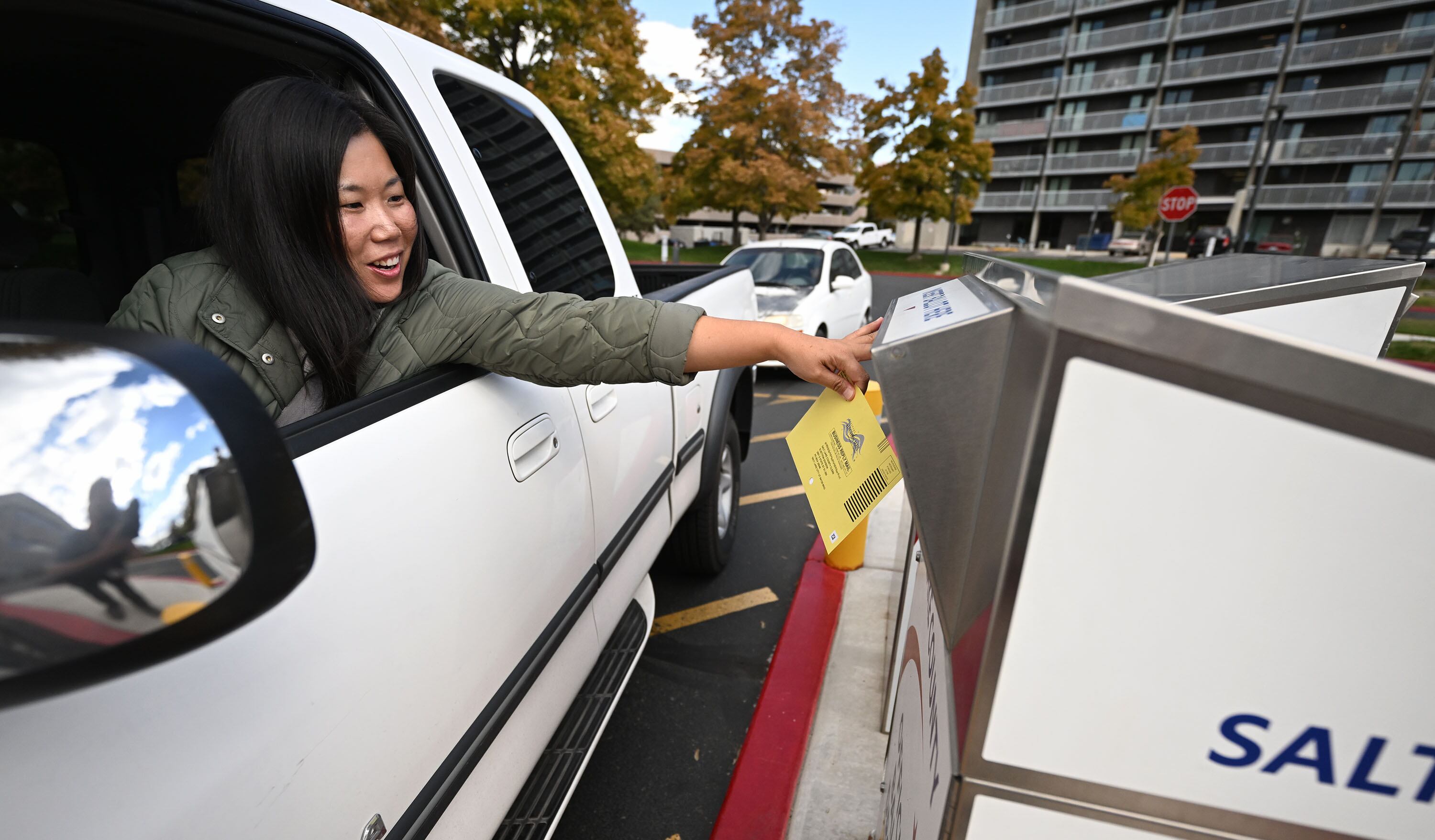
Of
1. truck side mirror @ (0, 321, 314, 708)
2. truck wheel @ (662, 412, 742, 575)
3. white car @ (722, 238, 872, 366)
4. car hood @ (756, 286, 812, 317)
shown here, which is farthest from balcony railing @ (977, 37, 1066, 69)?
truck side mirror @ (0, 321, 314, 708)

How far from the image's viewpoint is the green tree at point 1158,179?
24922 millimetres

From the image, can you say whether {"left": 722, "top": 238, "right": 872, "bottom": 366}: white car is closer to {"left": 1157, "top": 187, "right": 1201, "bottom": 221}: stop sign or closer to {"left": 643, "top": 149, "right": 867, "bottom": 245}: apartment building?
{"left": 1157, "top": 187, "right": 1201, "bottom": 221}: stop sign

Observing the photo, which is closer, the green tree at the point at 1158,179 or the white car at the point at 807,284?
the white car at the point at 807,284

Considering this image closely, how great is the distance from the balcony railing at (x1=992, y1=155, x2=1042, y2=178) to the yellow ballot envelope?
45.3 m

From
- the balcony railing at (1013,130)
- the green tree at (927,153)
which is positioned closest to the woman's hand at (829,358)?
the green tree at (927,153)

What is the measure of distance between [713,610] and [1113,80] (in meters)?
46.1

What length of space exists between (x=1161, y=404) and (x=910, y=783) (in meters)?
0.87

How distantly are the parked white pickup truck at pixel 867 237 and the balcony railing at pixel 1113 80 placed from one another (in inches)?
519

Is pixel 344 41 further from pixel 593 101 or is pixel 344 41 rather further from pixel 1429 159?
pixel 1429 159

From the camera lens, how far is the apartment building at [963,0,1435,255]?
30719 millimetres

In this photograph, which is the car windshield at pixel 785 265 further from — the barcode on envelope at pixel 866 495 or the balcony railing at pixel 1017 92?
the balcony railing at pixel 1017 92

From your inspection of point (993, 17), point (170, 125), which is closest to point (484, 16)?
point (170, 125)

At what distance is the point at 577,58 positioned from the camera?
1228 centimetres

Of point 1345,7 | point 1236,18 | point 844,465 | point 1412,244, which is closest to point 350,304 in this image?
point 844,465
